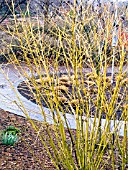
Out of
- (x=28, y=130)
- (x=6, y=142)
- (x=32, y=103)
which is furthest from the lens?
(x=32, y=103)

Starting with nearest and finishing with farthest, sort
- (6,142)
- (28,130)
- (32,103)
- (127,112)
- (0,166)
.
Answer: (127,112) < (0,166) < (6,142) < (28,130) < (32,103)

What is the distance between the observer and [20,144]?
5.30 meters

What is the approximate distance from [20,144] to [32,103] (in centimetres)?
177

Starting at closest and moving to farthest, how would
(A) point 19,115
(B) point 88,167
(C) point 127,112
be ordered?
1. (C) point 127,112
2. (B) point 88,167
3. (A) point 19,115

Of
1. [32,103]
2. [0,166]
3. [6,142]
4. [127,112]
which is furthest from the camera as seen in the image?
[32,103]

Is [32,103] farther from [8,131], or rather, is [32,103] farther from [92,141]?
[92,141]

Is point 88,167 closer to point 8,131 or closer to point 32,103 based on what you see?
point 8,131

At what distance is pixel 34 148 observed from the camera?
5250mm

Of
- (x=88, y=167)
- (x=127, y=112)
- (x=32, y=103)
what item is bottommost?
(x=32, y=103)

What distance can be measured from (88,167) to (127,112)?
0.68 metres

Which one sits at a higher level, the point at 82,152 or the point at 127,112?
the point at 127,112

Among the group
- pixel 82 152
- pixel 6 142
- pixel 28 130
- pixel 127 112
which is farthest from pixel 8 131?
pixel 127 112

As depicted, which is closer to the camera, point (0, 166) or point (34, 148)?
point (0, 166)

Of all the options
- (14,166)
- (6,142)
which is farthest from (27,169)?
(6,142)
